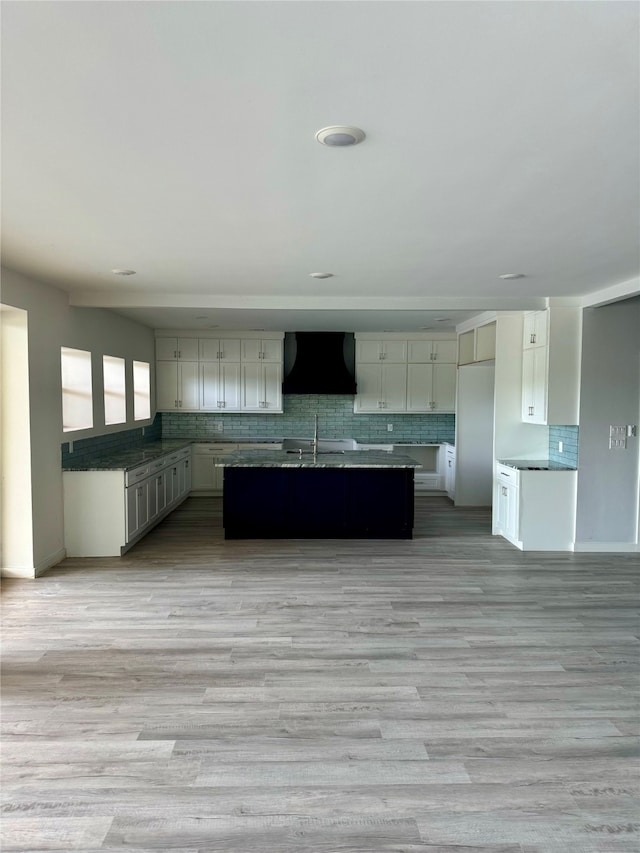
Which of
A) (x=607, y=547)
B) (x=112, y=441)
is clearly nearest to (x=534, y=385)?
(x=607, y=547)

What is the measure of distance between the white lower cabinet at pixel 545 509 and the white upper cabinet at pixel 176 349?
17.5 ft

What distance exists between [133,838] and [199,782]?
32 centimetres

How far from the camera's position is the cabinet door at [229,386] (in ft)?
27.1

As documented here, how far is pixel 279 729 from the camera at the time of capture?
8.03 ft

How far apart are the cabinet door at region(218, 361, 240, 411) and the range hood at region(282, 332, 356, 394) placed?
92 cm

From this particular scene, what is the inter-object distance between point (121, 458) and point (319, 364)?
11.9ft

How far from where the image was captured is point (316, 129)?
1.85m

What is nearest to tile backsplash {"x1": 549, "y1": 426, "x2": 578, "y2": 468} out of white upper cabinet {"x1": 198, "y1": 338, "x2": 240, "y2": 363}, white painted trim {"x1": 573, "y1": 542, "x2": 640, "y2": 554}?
white painted trim {"x1": 573, "y1": 542, "x2": 640, "y2": 554}

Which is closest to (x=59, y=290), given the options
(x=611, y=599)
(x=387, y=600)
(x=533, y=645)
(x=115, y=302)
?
(x=115, y=302)

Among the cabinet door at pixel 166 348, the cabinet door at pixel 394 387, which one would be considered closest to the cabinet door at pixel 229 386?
the cabinet door at pixel 166 348

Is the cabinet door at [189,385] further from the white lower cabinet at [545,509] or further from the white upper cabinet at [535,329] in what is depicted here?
the white lower cabinet at [545,509]

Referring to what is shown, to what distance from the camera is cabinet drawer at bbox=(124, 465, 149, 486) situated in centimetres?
509

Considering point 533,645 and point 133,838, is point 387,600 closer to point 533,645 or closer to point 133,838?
point 533,645

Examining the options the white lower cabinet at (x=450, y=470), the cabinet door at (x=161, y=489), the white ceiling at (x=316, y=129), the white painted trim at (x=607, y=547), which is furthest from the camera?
the white lower cabinet at (x=450, y=470)
